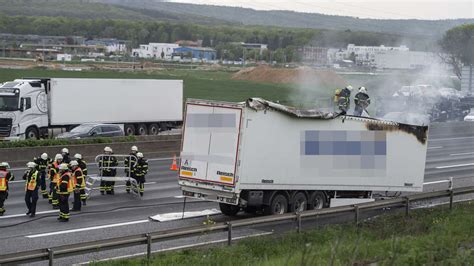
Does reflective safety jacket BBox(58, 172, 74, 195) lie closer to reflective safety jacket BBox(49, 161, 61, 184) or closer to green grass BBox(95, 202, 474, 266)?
reflective safety jacket BBox(49, 161, 61, 184)

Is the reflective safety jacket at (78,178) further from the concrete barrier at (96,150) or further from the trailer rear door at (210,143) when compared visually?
the concrete barrier at (96,150)

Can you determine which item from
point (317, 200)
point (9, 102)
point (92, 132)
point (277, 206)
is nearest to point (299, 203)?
point (317, 200)

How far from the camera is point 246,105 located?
18.6 meters

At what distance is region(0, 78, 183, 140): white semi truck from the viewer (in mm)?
40281

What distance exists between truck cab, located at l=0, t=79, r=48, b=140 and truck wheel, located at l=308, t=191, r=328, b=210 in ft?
74.3

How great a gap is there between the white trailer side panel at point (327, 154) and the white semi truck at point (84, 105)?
75.6 ft

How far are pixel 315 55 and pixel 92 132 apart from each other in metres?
25.9

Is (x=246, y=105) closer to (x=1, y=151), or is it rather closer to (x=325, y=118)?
(x=325, y=118)

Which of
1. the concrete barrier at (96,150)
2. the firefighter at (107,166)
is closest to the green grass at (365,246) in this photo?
the firefighter at (107,166)

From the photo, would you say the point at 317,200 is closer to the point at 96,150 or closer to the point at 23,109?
the point at 96,150

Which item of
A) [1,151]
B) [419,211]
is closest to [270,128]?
[419,211]

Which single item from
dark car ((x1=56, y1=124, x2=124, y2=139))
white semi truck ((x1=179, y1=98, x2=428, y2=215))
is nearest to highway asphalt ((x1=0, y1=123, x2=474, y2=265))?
white semi truck ((x1=179, y1=98, x2=428, y2=215))

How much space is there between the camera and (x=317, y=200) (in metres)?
20.5

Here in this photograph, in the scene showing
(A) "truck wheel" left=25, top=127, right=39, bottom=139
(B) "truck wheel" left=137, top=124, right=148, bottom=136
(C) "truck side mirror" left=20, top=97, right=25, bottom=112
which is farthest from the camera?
(B) "truck wheel" left=137, top=124, right=148, bottom=136
